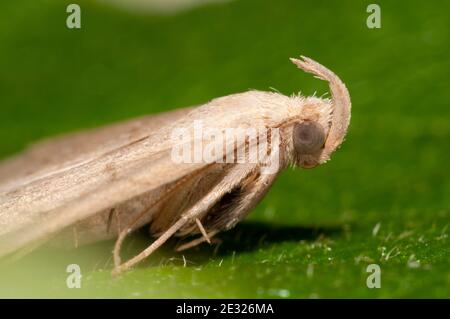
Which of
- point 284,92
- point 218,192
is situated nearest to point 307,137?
point 218,192

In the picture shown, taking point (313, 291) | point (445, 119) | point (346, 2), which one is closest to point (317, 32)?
point (346, 2)

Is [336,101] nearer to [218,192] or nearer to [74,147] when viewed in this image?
[218,192]

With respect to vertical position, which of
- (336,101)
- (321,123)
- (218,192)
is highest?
(336,101)

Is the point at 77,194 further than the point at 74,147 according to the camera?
No

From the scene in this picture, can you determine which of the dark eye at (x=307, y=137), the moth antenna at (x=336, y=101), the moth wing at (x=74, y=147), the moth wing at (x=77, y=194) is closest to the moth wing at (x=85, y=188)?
the moth wing at (x=77, y=194)

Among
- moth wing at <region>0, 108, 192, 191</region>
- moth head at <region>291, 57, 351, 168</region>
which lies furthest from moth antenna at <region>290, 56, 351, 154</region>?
moth wing at <region>0, 108, 192, 191</region>

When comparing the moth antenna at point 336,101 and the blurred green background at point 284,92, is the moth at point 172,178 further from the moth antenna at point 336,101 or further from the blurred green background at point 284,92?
the blurred green background at point 284,92
